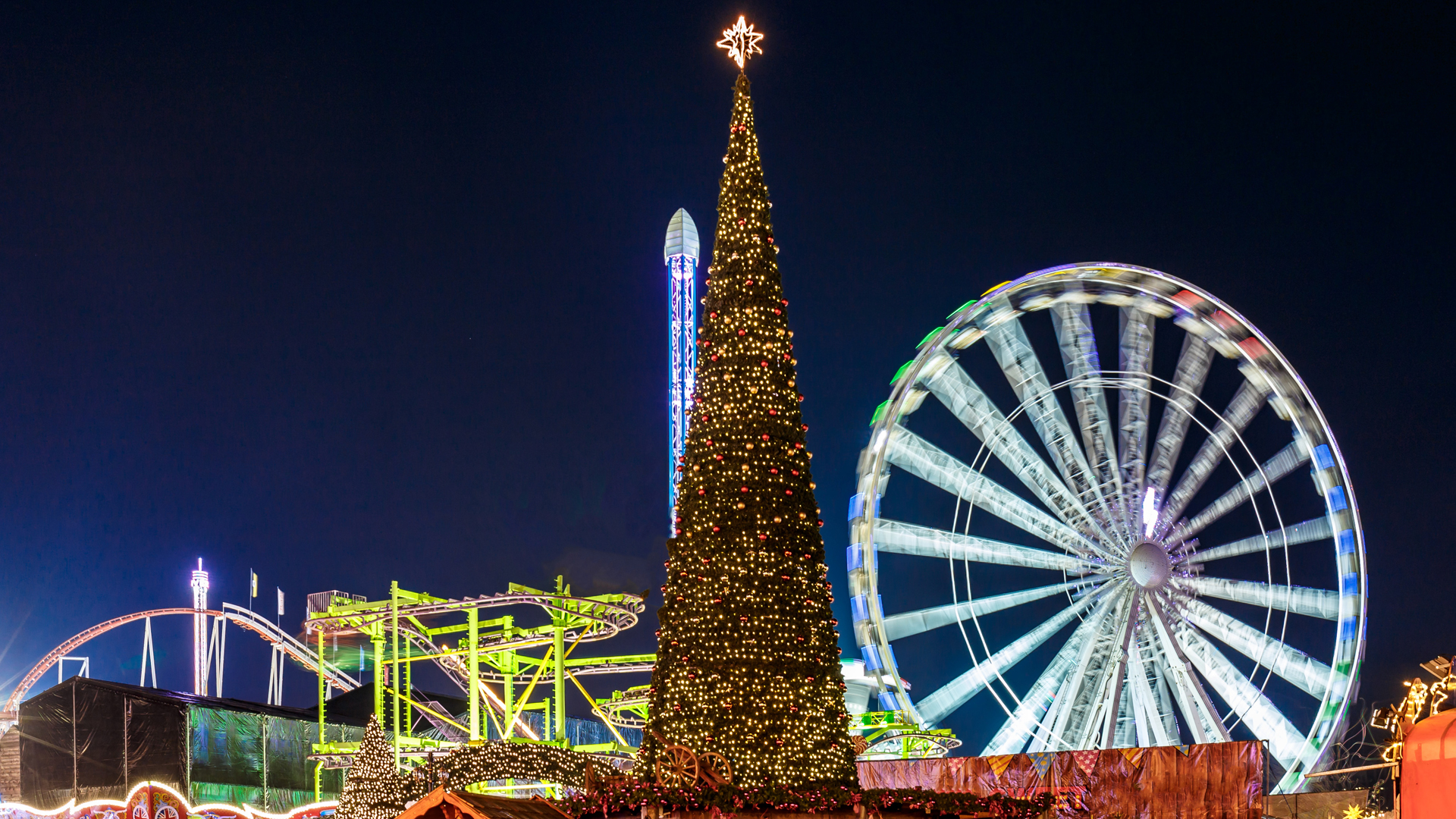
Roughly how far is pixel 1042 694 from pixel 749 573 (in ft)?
36.8

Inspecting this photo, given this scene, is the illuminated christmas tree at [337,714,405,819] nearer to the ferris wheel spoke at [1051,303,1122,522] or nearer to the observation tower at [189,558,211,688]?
the ferris wheel spoke at [1051,303,1122,522]

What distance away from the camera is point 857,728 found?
90.1 feet

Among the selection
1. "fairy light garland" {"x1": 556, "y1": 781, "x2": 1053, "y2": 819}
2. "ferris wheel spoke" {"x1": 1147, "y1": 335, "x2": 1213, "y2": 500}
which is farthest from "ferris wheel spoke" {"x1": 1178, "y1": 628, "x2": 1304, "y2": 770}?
"fairy light garland" {"x1": 556, "y1": 781, "x2": 1053, "y2": 819}

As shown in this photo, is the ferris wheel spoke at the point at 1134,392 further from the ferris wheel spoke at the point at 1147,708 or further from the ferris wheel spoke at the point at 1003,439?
the ferris wheel spoke at the point at 1147,708

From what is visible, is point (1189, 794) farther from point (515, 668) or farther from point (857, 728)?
point (515, 668)

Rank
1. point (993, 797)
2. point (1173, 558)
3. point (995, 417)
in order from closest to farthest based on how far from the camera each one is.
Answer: point (993, 797) → point (1173, 558) → point (995, 417)

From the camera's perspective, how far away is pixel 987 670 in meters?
23.5

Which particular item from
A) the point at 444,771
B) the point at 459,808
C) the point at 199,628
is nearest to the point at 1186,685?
the point at 444,771

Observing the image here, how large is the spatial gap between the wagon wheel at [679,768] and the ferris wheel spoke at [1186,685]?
11.7 m

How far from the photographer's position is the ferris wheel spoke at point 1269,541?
22938 millimetres

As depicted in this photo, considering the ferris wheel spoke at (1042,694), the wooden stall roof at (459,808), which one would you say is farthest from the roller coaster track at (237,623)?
the wooden stall roof at (459,808)

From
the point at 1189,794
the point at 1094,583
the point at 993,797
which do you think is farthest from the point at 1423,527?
the point at 993,797

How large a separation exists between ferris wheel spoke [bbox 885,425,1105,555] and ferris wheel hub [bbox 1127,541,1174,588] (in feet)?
1.91

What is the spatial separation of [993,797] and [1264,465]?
13.1 meters
